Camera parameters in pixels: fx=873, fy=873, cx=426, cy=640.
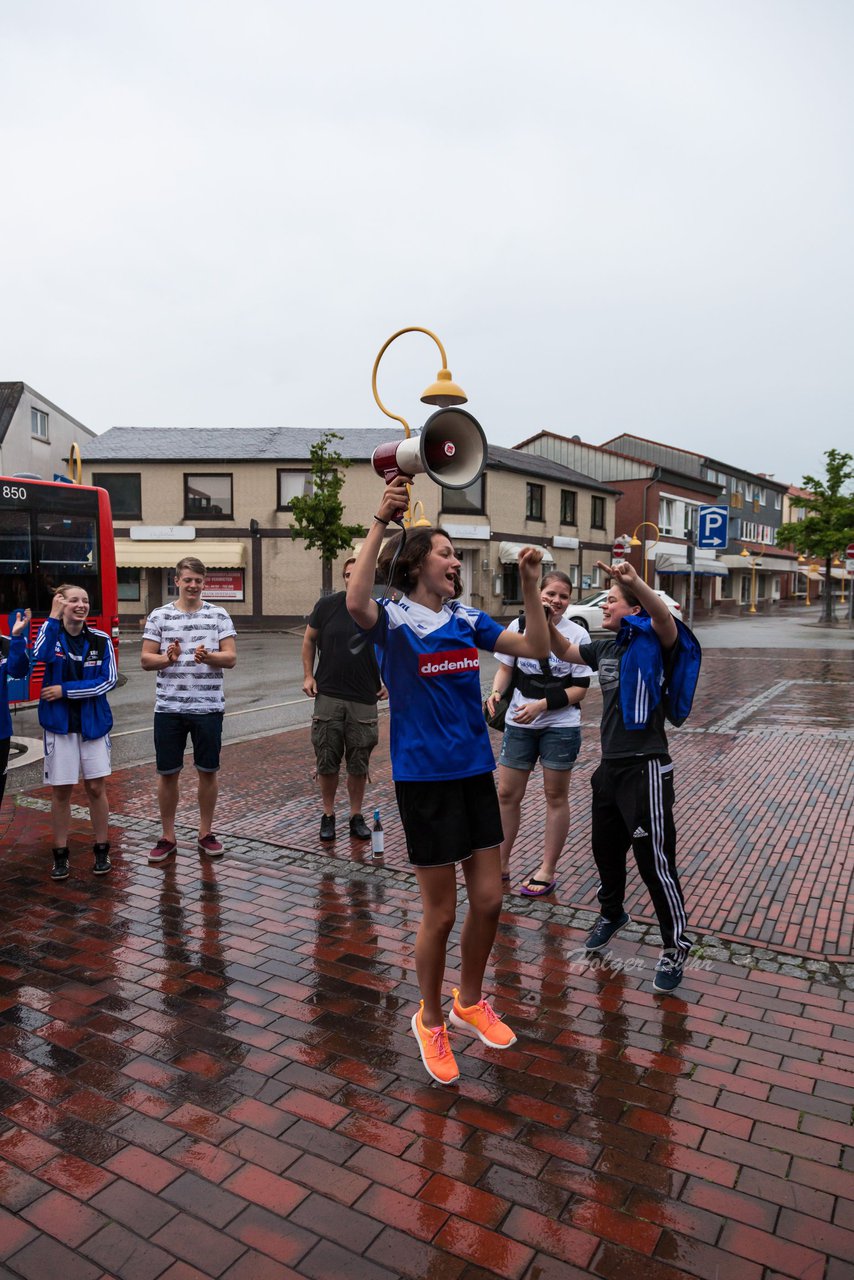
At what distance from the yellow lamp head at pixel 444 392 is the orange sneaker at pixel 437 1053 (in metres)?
5.61

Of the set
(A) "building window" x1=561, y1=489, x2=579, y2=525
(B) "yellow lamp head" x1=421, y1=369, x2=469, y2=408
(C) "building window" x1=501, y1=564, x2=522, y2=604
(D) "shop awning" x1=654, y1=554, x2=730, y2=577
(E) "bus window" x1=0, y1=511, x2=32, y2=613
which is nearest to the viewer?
(B) "yellow lamp head" x1=421, y1=369, x2=469, y2=408

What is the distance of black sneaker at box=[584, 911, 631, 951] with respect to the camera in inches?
162

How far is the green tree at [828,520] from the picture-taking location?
133 ft

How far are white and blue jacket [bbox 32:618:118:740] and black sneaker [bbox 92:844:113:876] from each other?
662mm

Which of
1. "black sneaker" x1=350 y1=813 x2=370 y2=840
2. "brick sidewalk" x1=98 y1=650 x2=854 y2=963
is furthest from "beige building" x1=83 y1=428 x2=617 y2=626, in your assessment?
"black sneaker" x1=350 y1=813 x2=370 y2=840

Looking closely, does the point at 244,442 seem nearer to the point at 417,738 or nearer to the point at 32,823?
the point at 32,823

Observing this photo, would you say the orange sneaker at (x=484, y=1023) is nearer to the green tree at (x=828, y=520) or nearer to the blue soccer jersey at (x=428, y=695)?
the blue soccer jersey at (x=428, y=695)

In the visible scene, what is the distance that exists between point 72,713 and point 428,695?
2.93 meters

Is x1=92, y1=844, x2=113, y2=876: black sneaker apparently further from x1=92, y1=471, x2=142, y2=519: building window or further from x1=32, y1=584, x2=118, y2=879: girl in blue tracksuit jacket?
x1=92, y1=471, x2=142, y2=519: building window

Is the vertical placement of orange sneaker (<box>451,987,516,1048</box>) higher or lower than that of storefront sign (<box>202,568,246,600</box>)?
lower

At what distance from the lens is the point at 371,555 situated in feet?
9.41

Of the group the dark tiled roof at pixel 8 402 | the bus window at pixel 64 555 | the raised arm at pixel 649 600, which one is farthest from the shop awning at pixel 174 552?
the raised arm at pixel 649 600

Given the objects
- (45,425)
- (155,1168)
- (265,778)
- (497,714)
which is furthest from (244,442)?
(155,1168)

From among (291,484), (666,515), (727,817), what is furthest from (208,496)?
(727,817)
